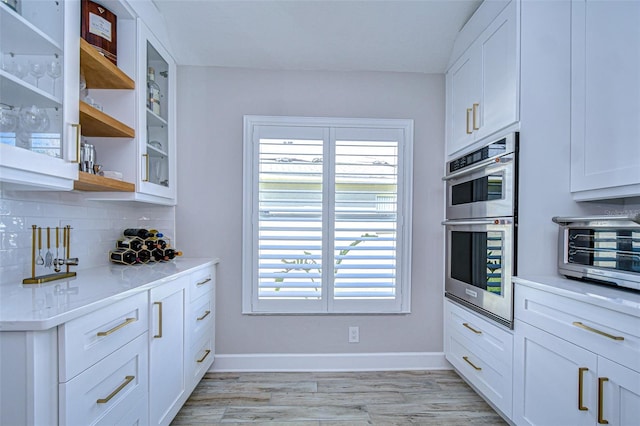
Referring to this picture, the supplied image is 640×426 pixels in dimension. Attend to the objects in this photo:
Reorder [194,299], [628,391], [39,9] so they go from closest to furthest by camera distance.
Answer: [628,391] < [39,9] < [194,299]

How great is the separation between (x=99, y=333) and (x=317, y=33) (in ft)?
7.23

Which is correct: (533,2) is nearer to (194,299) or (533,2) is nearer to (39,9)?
(39,9)

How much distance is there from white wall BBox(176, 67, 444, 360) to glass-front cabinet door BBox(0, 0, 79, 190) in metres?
1.20

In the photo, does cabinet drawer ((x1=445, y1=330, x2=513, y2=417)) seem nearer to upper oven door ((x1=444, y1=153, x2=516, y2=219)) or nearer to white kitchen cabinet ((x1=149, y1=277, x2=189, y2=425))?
upper oven door ((x1=444, y1=153, x2=516, y2=219))

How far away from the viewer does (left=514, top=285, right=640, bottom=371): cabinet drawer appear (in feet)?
3.87

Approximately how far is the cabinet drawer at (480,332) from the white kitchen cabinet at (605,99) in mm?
857

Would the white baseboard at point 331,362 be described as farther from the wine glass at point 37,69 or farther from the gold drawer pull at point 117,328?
the wine glass at point 37,69

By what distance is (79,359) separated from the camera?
1.08m

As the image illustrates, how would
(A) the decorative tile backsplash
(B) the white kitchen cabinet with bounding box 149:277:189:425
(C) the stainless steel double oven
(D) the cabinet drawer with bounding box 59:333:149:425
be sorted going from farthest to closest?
(C) the stainless steel double oven, (B) the white kitchen cabinet with bounding box 149:277:189:425, (A) the decorative tile backsplash, (D) the cabinet drawer with bounding box 59:333:149:425

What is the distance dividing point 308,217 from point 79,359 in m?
1.73

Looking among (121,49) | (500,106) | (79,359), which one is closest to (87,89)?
(121,49)

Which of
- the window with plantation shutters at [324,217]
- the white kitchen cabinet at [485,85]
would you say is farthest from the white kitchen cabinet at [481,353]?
the white kitchen cabinet at [485,85]

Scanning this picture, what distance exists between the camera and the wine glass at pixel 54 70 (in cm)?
134

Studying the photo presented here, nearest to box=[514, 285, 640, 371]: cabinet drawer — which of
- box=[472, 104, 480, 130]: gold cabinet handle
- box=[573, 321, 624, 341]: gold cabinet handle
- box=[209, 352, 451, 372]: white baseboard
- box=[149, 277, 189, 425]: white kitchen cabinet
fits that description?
box=[573, 321, 624, 341]: gold cabinet handle
